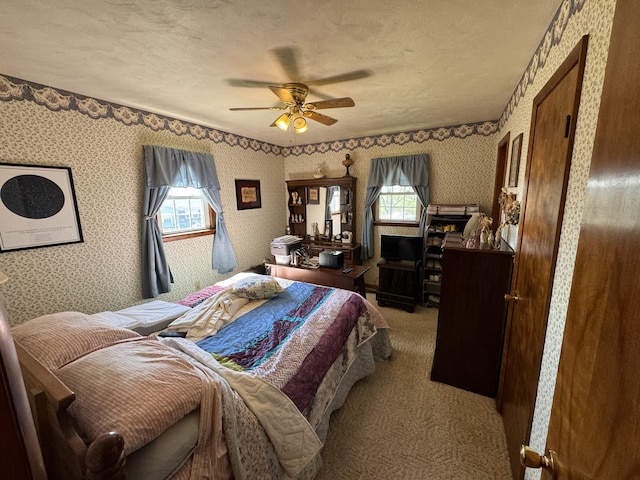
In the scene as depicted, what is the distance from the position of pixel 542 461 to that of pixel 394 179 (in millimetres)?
3533

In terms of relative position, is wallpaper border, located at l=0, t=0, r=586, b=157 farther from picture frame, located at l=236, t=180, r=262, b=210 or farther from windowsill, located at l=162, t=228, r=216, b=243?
windowsill, located at l=162, t=228, r=216, b=243

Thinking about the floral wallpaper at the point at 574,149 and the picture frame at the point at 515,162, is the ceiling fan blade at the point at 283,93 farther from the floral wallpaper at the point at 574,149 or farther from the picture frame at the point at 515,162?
the picture frame at the point at 515,162

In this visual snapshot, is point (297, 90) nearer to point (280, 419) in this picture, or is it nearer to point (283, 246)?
point (283, 246)

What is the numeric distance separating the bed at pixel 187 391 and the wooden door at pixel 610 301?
3.49 ft

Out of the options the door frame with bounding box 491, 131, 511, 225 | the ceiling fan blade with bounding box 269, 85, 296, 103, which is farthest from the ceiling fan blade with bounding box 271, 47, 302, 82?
the door frame with bounding box 491, 131, 511, 225

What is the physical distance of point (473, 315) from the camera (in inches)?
80.4

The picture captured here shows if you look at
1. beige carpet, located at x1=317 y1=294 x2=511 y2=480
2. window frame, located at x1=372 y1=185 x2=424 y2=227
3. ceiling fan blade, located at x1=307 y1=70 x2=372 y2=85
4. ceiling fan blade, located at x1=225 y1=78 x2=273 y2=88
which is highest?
ceiling fan blade, located at x1=225 y1=78 x2=273 y2=88

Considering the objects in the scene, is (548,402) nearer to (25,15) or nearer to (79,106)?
(25,15)

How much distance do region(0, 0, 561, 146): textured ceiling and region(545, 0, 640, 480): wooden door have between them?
115cm

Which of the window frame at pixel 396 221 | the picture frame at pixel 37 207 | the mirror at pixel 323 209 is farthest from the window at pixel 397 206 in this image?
the picture frame at pixel 37 207

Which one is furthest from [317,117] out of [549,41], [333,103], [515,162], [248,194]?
[248,194]

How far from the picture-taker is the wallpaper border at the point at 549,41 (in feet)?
3.74

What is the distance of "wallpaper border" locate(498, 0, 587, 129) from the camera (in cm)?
114

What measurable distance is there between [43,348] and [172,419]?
2.22 feet
